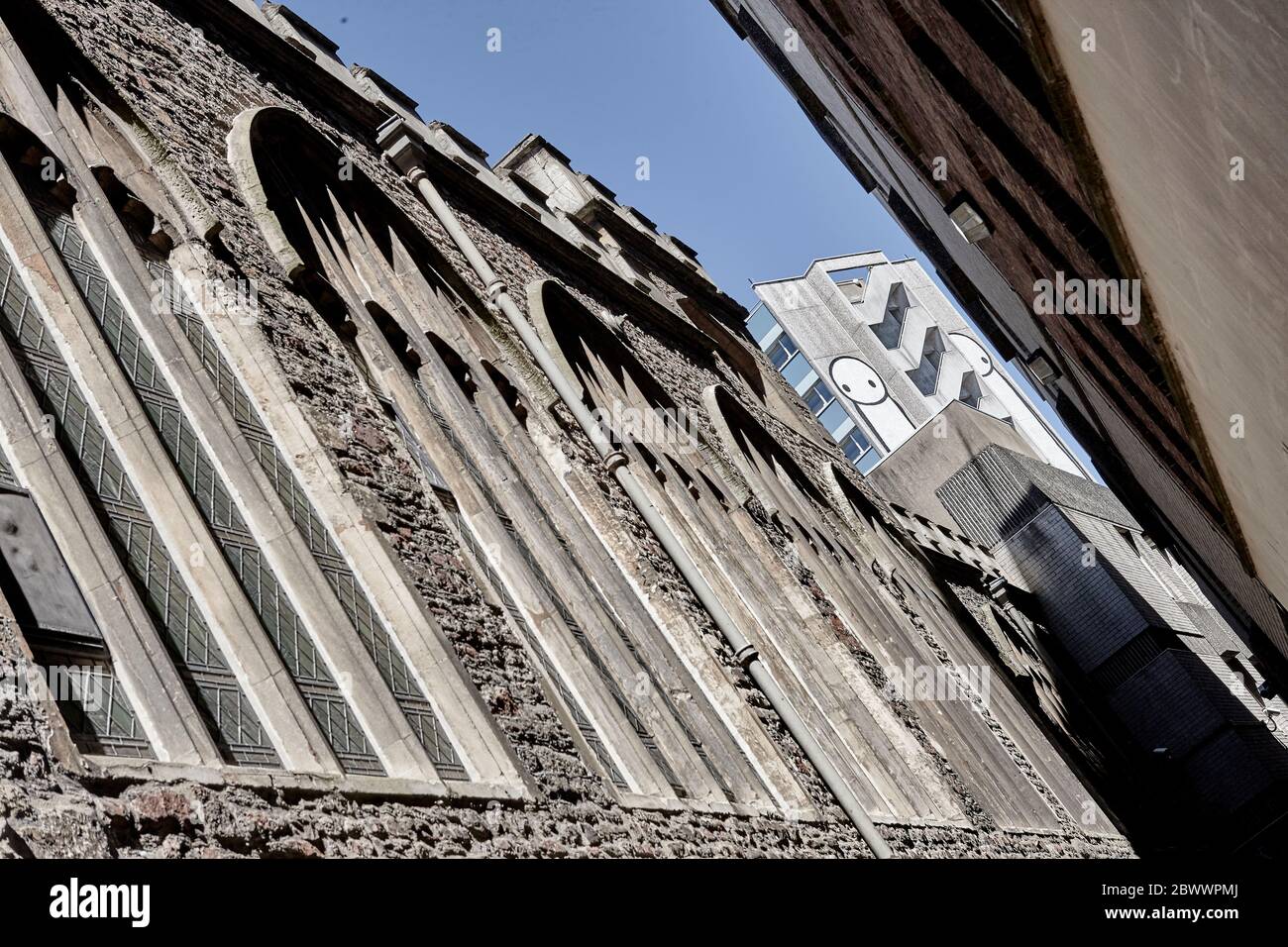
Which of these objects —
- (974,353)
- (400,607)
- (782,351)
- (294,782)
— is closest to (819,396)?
(782,351)

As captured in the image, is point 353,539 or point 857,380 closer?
point 353,539

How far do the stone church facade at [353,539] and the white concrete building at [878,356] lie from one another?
153ft

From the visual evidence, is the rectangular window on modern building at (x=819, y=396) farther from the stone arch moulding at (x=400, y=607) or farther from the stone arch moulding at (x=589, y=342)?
the stone arch moulding at (x=400, y=607)

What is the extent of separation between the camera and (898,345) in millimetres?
66875

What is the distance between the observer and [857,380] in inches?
2477

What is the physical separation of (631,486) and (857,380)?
5299 cm

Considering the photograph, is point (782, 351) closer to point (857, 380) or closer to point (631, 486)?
point (857, 380)

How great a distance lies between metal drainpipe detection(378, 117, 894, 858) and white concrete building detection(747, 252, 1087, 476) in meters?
47.7

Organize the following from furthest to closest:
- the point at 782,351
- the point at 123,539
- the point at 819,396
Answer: the point at 782,351
the point at 819,396
the point at 123,539

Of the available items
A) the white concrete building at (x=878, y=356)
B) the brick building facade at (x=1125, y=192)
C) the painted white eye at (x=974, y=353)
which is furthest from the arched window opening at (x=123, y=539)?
the painted white eye at (x=974, y=353)

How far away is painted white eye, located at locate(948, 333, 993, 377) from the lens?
68188 mm

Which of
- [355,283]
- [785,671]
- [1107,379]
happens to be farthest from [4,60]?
[1107,379]
